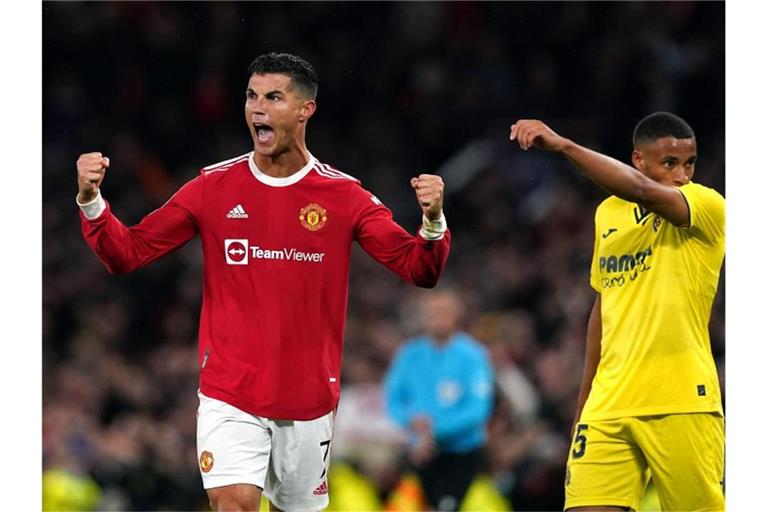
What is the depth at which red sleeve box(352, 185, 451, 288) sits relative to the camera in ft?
19.5

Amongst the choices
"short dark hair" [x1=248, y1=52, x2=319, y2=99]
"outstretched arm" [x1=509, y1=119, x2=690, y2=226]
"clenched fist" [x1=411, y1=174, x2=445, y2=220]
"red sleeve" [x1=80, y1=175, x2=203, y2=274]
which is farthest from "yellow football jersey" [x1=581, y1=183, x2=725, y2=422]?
"red sleeve" [x1=80, y1=175, x2=203, y2=274]

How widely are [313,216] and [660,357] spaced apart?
166 cm

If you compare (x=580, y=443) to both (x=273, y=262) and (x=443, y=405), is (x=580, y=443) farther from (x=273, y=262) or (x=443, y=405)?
(x=443, y=405)

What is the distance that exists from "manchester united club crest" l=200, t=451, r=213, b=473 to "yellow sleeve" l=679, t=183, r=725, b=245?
91.7 inches

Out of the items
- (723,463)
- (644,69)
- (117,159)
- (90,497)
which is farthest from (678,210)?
(117,159)

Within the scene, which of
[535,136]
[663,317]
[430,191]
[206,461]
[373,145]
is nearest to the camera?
[535,136]

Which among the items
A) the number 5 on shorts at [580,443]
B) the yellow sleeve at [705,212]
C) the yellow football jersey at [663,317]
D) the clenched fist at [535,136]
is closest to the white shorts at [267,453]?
the number 5 on shorts at [580,443]

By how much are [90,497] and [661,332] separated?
259 inches

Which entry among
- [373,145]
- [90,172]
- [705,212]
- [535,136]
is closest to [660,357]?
[705,212]

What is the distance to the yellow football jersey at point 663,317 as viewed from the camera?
19.7 feet

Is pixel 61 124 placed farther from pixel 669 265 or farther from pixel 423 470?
pixel 669 265

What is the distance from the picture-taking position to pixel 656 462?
19.6 ft

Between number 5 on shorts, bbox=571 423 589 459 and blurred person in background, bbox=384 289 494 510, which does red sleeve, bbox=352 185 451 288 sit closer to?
number 5 on shorts, bbox=571 423 589 459

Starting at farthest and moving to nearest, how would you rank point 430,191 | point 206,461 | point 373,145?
point 373,145 < point 206,461 < point 430,191
